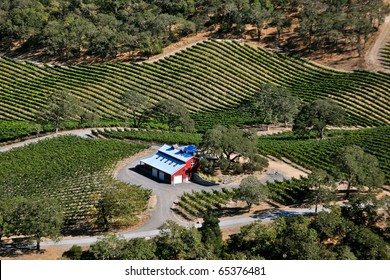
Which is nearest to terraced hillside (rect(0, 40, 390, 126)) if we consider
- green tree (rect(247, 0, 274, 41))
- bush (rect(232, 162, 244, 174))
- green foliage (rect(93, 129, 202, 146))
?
green tree (rect(247, 0, 274, 41))

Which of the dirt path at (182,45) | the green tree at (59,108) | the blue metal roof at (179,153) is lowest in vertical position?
the blue metal roof at (179,153)

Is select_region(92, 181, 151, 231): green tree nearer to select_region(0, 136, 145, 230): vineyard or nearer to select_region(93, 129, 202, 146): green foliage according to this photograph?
select_region(0, 136, 145, 230): vineyard

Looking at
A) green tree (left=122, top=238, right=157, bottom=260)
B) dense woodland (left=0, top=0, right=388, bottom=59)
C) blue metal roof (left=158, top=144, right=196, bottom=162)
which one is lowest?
green tree (left=122, top=238, right=157, bottom=260)

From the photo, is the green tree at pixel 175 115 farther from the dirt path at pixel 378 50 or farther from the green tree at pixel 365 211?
the dirt path at pixel 378 50

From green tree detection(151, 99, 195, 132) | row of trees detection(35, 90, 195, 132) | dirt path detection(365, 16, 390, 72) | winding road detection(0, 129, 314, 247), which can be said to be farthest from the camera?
dirt path detection(365, 16, 390, 72)

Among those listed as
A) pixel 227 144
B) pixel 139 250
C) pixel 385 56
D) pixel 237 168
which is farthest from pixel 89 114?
pixel 385 56

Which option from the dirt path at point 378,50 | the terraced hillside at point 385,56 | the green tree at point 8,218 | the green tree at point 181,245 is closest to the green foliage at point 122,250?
the green tree at point 181,245

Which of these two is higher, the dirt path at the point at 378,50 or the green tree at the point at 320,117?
the dirt path at the point at 378,50
